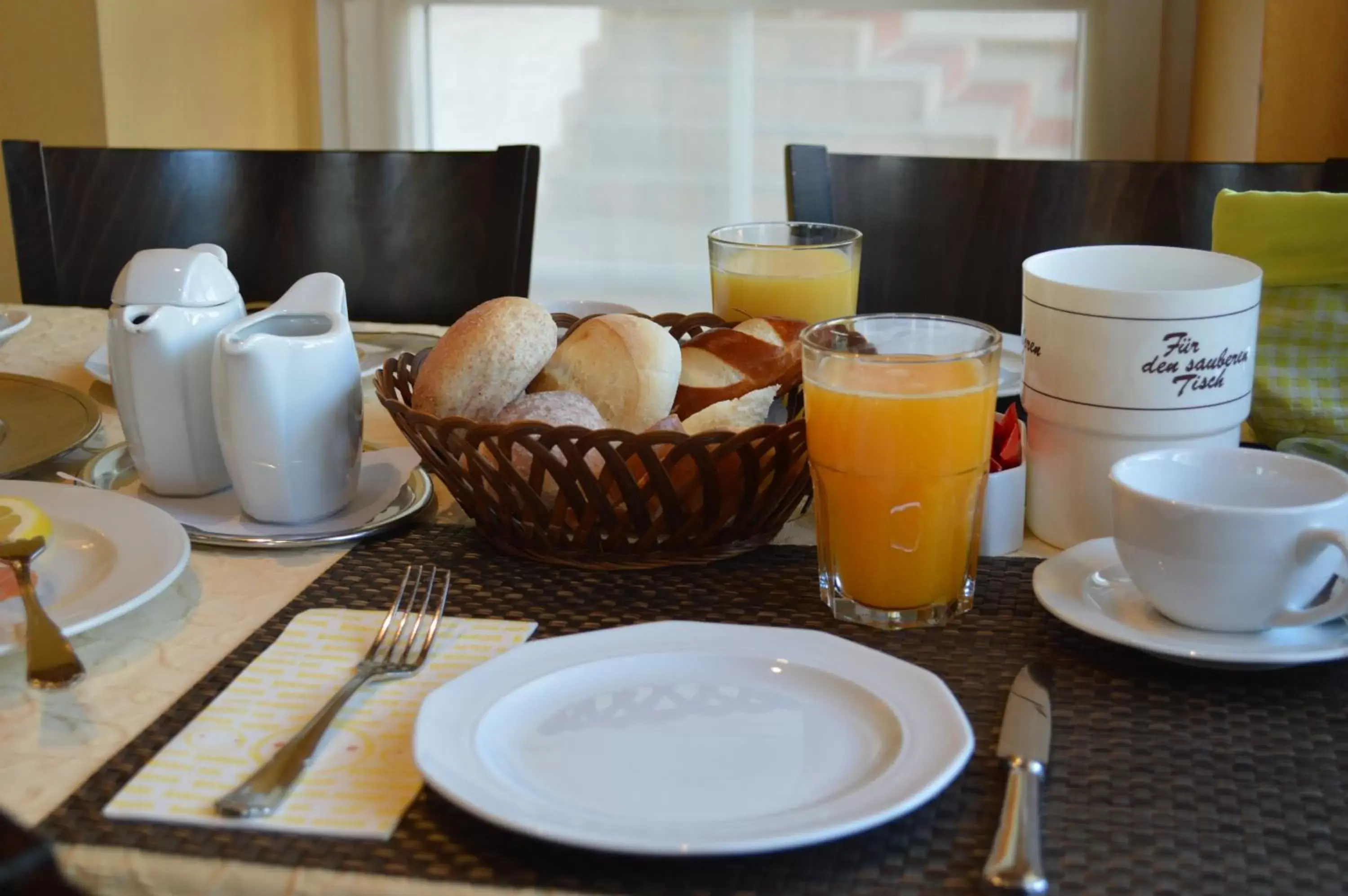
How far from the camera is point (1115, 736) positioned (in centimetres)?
60

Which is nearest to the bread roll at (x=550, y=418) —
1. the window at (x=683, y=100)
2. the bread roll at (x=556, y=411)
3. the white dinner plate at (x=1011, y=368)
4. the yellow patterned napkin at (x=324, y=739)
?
the bread roll at (x=556, y=411)

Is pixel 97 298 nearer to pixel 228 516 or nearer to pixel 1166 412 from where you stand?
pixel 228 516

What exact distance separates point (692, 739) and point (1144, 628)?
9.9 inches

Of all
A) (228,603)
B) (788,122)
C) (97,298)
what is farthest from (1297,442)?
(788,122)

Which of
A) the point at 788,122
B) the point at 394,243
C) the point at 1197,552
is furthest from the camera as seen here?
the point at 788,122

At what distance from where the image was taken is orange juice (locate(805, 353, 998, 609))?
72 cm

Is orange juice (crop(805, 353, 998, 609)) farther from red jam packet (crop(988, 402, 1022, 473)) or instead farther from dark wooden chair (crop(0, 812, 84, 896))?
dark wooden chair (crop(0, 812, 84, 896))

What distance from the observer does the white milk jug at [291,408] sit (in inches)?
32.3

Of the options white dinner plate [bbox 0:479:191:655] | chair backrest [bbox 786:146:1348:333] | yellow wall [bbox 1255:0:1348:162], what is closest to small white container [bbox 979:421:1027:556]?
white dinner plate [bbox 0:479:191:655]

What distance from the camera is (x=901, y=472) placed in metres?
0.73

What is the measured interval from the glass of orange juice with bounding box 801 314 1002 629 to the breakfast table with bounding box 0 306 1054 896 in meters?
0.11

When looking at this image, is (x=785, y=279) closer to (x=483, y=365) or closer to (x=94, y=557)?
(x=483, y=365)

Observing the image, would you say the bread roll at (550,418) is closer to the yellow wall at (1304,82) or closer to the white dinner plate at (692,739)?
the white dinner plate at (692,739)

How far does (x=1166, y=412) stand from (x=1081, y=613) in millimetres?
171
